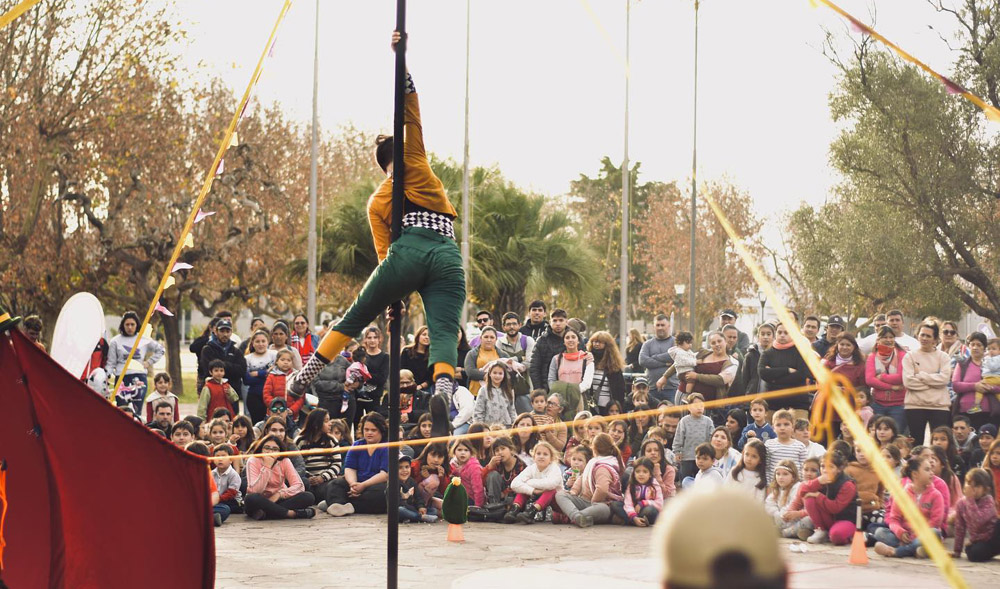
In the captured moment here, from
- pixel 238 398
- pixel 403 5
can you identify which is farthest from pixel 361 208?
pixel 403 5

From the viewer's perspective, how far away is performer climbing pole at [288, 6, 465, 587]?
3.99 meters

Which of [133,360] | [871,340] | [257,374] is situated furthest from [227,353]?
[871,340]

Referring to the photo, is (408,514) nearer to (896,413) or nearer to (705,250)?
(896,413)

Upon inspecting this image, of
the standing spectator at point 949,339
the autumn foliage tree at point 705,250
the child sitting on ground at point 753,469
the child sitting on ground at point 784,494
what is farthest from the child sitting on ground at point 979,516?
the autumn foliage tree at point 705,250

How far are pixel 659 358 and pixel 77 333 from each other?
476 cm

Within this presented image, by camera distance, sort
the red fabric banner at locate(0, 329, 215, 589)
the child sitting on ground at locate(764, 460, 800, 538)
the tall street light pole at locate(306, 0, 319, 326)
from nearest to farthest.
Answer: the red fabric banner at locate(0, 329, 215, 589) < the child sitting on ground at locate(764, 460, 800, 538) < the tall street light pole at locate(306, 0, 319, 326)

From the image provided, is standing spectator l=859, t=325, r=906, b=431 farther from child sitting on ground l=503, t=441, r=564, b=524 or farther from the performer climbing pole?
the performer climbing pole

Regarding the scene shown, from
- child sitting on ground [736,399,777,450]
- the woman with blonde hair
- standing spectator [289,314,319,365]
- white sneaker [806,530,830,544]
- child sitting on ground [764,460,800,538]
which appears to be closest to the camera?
white sneaker [806,530,830,544]

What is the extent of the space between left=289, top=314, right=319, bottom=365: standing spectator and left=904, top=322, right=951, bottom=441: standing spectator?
4903 millimetres

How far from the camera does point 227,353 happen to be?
9.16 meters

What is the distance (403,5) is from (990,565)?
4.61 meters

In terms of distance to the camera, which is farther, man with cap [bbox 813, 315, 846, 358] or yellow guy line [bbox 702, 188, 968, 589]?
man with cap [bbox 813, 315, 846, 358]

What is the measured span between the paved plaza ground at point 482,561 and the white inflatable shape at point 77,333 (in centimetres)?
133

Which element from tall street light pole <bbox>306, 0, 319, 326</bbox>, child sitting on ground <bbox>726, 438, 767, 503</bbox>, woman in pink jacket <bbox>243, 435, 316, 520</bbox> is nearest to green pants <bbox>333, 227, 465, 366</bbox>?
child sitting on ground <bbox>726, 438, 767, 503</bbox>
